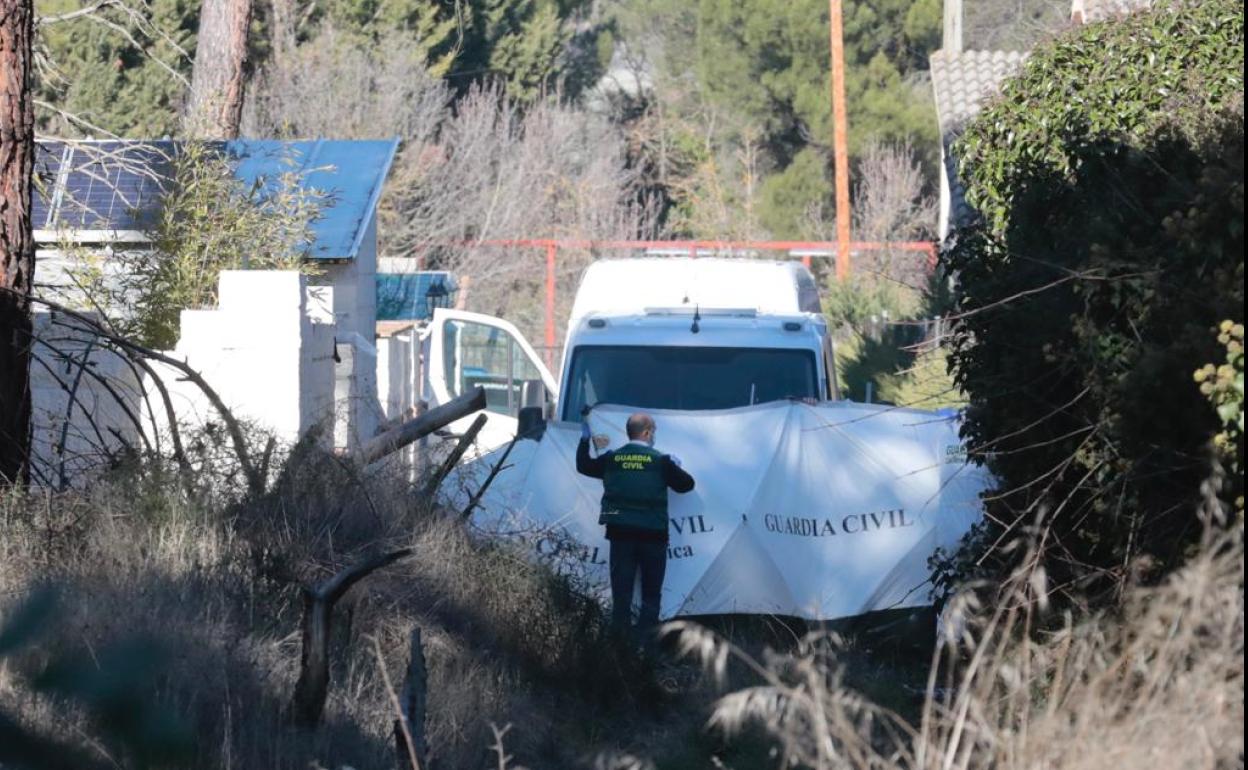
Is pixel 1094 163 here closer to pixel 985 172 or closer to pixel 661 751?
pixel 985 172

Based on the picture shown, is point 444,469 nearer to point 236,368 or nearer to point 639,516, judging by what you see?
point 639,516

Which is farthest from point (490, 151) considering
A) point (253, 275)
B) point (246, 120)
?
point (253, 275)

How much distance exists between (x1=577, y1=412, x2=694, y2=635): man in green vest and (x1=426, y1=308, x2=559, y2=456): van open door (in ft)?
26.5

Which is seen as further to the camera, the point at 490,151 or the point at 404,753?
the point at 490,151

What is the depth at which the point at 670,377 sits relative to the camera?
11.3 meters

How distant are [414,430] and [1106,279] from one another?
458 centimetres

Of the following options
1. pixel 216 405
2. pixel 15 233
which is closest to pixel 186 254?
pixel 15 233

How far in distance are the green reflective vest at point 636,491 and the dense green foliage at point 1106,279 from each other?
212 centimetres

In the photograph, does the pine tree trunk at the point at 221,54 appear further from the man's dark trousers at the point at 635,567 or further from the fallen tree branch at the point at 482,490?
the man's dark trousers at the point at 635,567

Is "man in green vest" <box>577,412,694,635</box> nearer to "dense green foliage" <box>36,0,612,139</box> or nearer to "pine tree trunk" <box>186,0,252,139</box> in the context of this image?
"pine tree trunk" <box>186,0,252,139</box>

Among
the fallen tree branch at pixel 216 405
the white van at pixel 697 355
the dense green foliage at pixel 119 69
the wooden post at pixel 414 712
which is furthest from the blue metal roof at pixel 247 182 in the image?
the dense green foliage at pixel 119 69

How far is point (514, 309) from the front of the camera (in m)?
33.0

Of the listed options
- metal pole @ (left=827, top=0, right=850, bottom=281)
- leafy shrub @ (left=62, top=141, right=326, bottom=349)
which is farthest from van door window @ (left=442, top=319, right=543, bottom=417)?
metal pole @ (left=827, top=0, right=850, bottom=281)

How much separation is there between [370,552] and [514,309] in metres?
25.3
